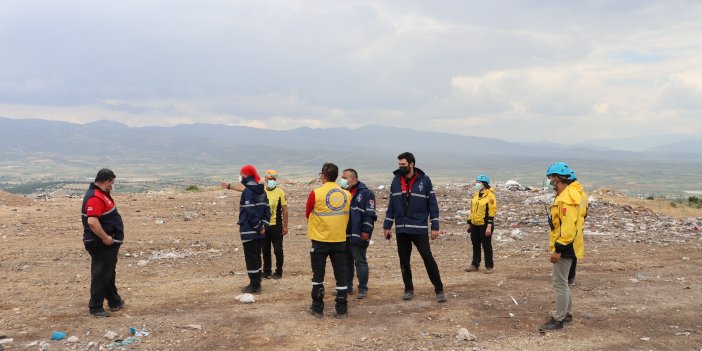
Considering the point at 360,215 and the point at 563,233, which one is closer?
the point at 563,233

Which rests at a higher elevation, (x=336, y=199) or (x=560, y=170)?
(x=560, y=170)

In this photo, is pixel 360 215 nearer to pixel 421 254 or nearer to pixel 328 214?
pixel 328 214

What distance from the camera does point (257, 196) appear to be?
793 cm

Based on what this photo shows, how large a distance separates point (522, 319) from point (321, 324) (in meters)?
2.57

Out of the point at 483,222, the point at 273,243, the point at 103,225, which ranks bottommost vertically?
the point at 273,243

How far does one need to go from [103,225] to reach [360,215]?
330cm

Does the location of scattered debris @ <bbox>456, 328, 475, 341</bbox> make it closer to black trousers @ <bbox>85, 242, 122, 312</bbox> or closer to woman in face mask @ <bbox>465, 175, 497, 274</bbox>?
woman in face mask @ <bbox>465, 175, 497, 274</bbox>

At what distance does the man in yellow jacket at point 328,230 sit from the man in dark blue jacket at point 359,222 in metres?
0.48

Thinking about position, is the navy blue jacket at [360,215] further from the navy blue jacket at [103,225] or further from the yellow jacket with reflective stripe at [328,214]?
the navy blue jacket at [103,225]

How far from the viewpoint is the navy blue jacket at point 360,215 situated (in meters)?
7.38

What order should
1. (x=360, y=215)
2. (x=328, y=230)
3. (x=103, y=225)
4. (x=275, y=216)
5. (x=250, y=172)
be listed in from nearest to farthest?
1. (x=103, y=225)
2. (x=328, y=230)
3. (x=360, y=215)
4. (x=250, y=172)
5. (x=275, y=216)

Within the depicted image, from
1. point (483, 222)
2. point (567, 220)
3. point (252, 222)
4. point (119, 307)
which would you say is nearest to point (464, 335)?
point (567, 220)

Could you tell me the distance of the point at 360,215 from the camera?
24.5 ft

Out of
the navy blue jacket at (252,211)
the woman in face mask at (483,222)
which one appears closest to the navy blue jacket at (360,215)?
the navy blue jacket at (252,211)
